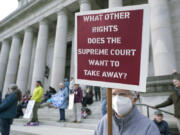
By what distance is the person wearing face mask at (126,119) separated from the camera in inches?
57.3

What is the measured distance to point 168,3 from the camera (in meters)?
11.9

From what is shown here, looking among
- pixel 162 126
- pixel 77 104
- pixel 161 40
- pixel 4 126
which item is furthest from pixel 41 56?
pixel 162 126

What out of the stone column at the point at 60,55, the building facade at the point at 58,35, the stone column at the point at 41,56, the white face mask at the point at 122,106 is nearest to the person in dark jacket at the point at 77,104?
the building facade at the point at 58,35

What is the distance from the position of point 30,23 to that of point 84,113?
18249 mm

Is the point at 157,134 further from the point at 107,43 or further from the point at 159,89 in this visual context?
the point at 159,89

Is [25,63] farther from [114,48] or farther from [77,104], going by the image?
[114,48]

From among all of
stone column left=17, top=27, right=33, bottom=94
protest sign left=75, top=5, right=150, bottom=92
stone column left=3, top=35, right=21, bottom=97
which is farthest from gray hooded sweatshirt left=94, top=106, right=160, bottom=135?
stone column left=3, top=35, right=21, bottom=97

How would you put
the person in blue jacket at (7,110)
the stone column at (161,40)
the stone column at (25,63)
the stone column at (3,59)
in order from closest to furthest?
the person in blue jacket at (7,110) < the stone column at (161,40) < the stone column at (25,63) < the stone column at (3,59)

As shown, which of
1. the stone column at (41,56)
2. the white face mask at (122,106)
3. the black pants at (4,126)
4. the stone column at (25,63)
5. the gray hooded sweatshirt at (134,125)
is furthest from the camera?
the stone column at (25,63)

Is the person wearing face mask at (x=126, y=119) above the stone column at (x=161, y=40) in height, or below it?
below

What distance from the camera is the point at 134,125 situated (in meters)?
1.50

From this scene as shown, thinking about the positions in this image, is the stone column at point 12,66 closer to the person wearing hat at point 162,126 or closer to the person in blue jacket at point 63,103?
the person in blue jacket at point 63,103

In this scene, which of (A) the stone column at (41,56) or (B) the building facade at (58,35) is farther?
(A) the stone column at (41,56)

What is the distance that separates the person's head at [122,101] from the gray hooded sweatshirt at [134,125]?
55mm
